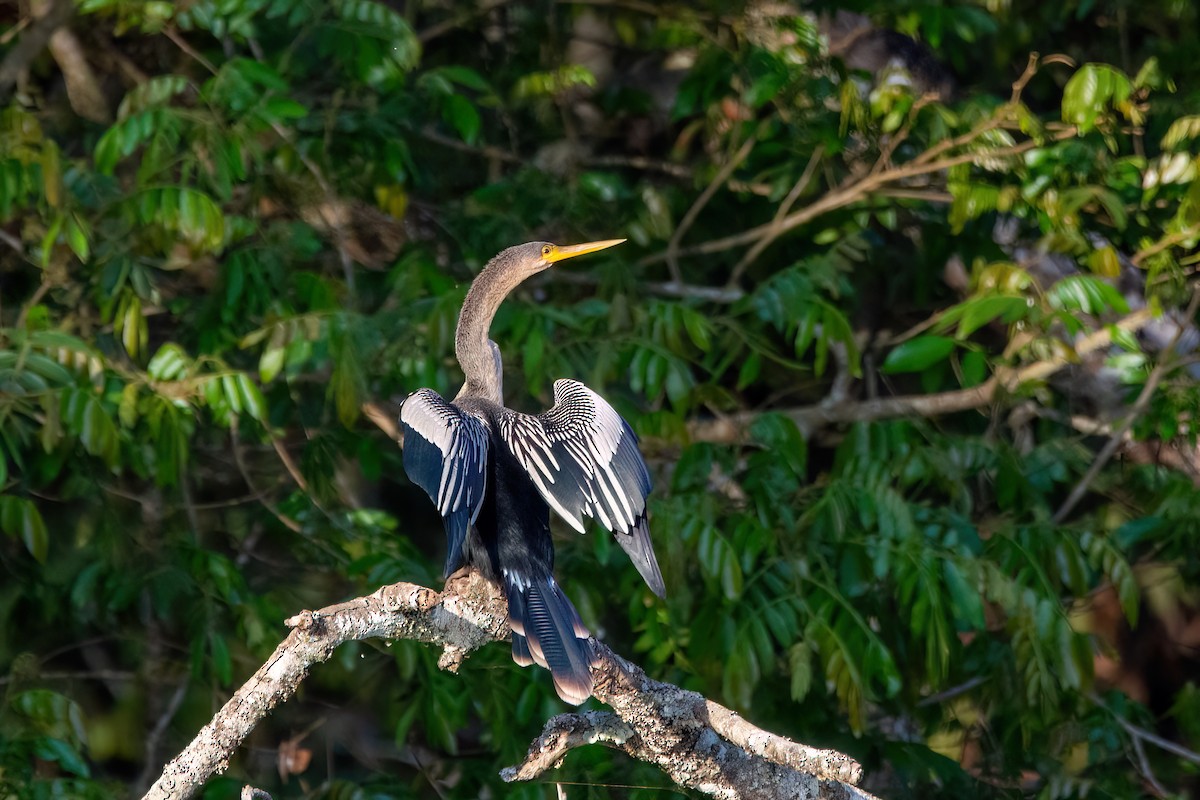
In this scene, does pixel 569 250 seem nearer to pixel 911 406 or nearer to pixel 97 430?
pixel 97 430

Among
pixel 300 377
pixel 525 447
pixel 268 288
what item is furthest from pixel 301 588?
pixel 525 447

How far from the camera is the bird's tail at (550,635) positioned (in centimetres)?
248

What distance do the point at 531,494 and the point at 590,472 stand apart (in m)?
0.30

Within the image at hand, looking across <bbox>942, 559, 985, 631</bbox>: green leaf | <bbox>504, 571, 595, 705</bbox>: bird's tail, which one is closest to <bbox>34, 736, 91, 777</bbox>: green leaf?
<bbox>504, 571, 595, 705</bbox>: bird's tail

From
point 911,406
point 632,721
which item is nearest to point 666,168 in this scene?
point 911,406

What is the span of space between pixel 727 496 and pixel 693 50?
2.05m

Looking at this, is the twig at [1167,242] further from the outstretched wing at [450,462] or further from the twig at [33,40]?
the twig at [33,40]

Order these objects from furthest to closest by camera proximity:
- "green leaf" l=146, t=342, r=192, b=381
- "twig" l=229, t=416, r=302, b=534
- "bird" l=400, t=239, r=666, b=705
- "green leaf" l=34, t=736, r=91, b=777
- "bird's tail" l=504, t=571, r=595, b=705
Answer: "twig" l=229, t=416, r=302, b=534 < "green leaf" l=146, t=342, r=192, b=381 < "green leaf" l=34, t=736, r=91, b=777 < "bird" l=400, t=239, r=666, b=705 < "bird's tail" l=504, t=571, r=595, b=705

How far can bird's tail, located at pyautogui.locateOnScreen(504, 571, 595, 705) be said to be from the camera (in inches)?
97.7

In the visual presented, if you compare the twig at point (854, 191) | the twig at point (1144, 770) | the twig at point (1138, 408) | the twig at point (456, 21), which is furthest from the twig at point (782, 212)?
the twig at point (1144, 770)

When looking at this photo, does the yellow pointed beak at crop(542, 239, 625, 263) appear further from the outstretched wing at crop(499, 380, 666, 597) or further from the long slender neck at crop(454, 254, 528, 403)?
the outstretched wing at crop(499, 380, 666, 597)

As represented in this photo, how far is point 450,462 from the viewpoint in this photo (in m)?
2.76

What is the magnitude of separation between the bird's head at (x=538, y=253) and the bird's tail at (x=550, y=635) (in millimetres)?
1091

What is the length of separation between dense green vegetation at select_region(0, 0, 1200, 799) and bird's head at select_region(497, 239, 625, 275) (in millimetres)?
144
